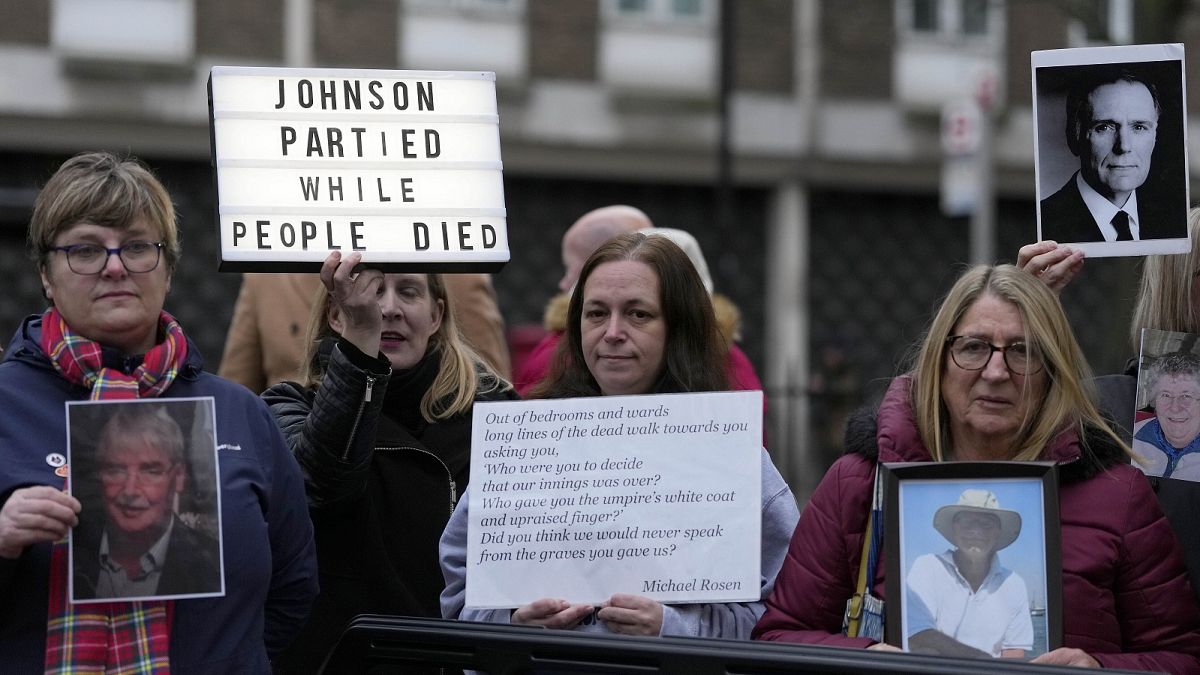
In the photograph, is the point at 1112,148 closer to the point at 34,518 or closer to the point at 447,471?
the point at 447,471

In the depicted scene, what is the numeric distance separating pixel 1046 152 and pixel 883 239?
1536cm

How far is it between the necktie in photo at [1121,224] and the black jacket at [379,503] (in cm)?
155

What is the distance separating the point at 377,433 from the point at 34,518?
1229 mm

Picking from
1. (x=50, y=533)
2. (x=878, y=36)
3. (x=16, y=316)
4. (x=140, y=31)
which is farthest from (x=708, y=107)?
(x=50, y=533)

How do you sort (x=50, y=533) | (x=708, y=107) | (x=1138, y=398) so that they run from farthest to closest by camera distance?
(x=708, y=107), (x=1138, y=398), (x=50, y=533)

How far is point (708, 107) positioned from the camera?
17.2m

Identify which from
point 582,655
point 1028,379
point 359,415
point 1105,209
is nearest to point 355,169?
point 359,415

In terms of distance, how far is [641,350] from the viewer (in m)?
3.39

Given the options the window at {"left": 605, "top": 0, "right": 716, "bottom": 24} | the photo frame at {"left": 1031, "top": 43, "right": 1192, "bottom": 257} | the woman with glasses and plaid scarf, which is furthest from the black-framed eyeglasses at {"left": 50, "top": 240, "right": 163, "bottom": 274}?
the window at {"left": 605, "top": 0, "right": 716, "bottom": 24}

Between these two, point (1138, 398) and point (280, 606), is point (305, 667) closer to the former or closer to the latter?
point (280, 606)

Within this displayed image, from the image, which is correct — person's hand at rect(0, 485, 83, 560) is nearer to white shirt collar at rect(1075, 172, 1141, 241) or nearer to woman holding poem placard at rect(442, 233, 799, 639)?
woman holding poem placard at rect(442, 233, 799, 639)

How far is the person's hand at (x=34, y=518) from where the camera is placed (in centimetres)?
260

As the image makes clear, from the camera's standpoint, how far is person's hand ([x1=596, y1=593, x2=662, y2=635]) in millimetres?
2852

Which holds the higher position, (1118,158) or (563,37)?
(563,37)
